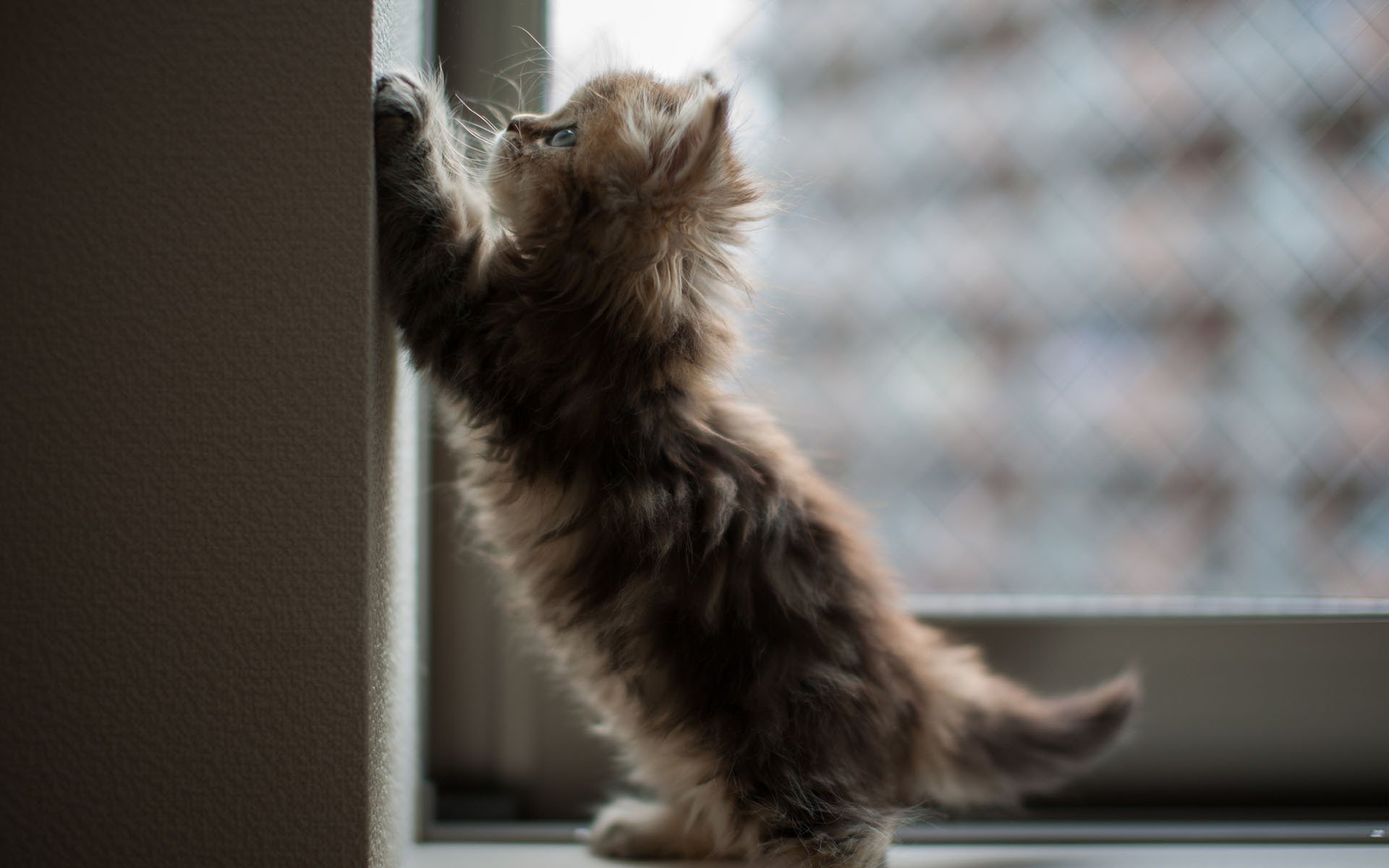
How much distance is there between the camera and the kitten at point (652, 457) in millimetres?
743

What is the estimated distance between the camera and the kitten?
2.44 feet

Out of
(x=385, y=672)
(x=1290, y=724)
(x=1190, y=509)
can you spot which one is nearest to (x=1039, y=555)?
(x=1190, y=509)

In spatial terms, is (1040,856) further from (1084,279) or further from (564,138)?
(564,138)

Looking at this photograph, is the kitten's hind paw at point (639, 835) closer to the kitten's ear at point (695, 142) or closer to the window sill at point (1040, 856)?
the window sill at point (1040, 856)

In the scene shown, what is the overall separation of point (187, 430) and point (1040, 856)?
889 millimetres

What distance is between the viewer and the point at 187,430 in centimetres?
64

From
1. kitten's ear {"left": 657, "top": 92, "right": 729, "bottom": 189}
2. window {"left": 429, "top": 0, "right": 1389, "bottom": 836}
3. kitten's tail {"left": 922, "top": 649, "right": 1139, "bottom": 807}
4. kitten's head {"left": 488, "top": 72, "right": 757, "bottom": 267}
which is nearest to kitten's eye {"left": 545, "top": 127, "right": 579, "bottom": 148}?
kitten's head {"left": 488, "top": 72, "right": 757, "bottom": 267}

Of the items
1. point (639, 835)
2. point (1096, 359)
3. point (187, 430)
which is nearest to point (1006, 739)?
point (639, 835)

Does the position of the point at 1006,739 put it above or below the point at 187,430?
below

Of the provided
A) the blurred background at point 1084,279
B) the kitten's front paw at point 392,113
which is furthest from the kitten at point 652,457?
the blurred background at point 1084,279

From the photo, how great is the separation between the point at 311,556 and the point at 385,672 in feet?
0.44

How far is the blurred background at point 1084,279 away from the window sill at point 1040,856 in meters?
0.28

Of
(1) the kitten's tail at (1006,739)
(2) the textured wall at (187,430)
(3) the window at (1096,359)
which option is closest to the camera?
(2) the textured wall at (187,430)

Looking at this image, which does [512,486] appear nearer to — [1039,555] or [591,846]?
[591,846]
